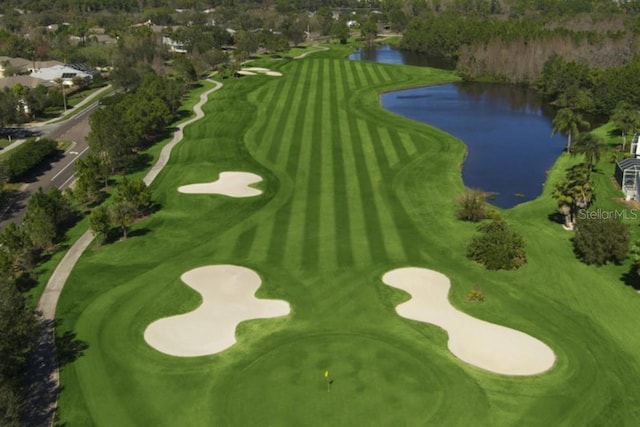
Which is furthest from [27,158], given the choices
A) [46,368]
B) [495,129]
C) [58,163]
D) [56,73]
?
[56,73]

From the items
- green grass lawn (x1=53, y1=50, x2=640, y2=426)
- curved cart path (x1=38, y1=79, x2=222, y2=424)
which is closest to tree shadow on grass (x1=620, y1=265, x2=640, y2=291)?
green grass lawn (x1=53, y1=50, x2=640, y2=426)


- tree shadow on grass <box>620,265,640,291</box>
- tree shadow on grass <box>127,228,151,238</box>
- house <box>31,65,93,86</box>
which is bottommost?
tree shadow on grass <box>127,228,151,238</box>

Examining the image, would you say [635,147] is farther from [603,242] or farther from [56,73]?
[56,73]

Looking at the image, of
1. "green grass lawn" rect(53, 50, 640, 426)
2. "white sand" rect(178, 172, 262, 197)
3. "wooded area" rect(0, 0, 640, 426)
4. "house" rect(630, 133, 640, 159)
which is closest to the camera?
"green grass lawn" rect(53, 50, 640, 426)

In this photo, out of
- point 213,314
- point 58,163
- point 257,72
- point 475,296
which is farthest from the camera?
point 257,72

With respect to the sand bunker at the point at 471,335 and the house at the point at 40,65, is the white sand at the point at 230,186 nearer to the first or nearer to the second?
the sand bunker at the point at 471,335

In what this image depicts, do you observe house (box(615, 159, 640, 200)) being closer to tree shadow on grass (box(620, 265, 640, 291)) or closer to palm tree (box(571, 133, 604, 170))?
palm tree (box(571, 133, 604, 170))

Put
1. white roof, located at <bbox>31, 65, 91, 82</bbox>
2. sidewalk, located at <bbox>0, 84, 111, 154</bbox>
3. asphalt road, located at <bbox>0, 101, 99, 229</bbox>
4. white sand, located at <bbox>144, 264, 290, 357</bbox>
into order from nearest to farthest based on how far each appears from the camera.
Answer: white sand, located at <bbox>144, 264, 290, 357</bbox> → asphalt road, located at <bbox>0, 101, 99, 229</bbox> → sidewalk, located at <bbox>0, 84, 111, 154</bbox> → white roof, located at <bbox>31, 65, 91, 82</bbox>
